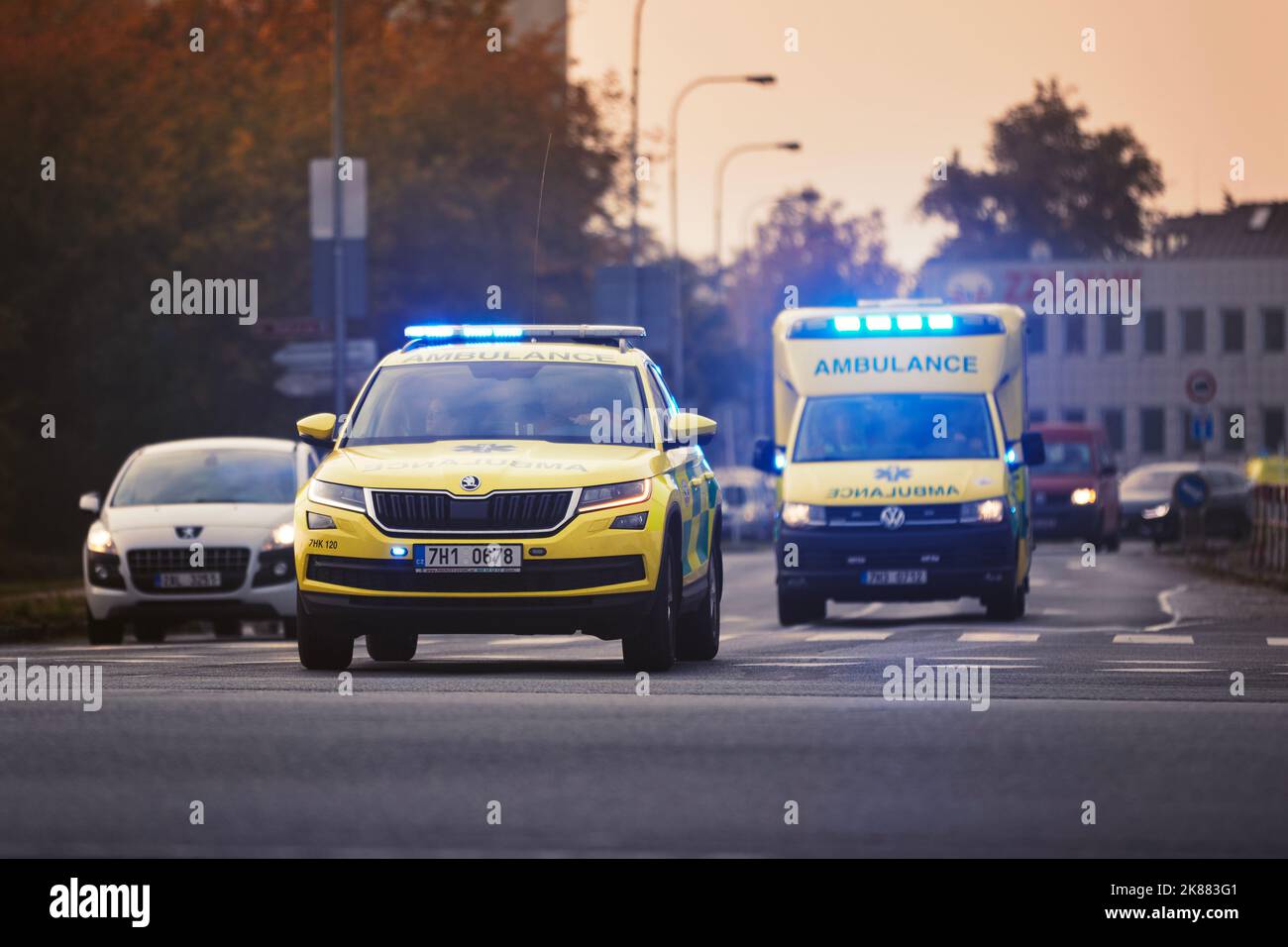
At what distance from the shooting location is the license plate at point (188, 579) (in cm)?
2184

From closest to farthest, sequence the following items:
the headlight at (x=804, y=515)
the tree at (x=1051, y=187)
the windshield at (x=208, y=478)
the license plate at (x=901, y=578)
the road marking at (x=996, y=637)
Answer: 1. the road marking at (x=996, y=637)
2. the windshield at (x=208, y=478)
3. the license plate at (x=901, y=578)
4. the headlight at (x=804, y=515)
5. the tree at (x=1051, y=187)

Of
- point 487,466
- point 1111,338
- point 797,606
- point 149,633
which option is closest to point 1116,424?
point 1111,338

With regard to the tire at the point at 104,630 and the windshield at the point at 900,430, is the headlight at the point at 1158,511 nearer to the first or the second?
the windshield at the point at 900,430

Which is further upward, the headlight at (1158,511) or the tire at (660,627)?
the tire at (660,627)

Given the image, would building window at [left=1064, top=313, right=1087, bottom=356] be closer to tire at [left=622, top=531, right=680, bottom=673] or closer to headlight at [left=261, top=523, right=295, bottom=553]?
headlight at [left=261, top=523, right=295, bottom=553]

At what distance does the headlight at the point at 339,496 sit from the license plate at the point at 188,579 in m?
7.68

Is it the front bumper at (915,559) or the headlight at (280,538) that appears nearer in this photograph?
the headlight at (280,538)

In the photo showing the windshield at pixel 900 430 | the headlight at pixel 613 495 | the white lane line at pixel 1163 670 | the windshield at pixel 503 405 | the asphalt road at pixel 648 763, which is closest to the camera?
the asphalt road at pixel 648 763

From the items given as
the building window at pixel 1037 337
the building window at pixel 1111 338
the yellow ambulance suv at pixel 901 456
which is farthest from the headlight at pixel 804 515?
the building window at pixel 1111 338

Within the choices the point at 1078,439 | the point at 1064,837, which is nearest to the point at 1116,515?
the point at 1078,439

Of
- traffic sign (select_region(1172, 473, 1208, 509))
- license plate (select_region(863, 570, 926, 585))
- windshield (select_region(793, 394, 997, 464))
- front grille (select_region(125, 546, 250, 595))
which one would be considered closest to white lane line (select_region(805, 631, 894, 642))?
license plate (select_region(863, 570, 926, 585))

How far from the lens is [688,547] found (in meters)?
15.5

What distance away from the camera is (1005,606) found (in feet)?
77.6

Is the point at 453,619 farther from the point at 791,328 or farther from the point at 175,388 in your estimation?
the point at 175,388
